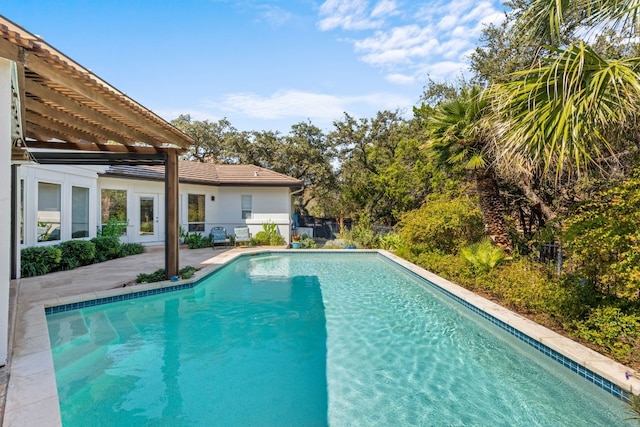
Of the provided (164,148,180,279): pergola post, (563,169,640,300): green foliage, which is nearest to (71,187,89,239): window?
(164,148,180,279): pergola post

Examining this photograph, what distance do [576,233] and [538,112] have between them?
234 centimetres

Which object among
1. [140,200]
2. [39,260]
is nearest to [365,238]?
[140,200]

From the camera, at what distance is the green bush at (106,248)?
11.7m

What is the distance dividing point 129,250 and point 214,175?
7.05m

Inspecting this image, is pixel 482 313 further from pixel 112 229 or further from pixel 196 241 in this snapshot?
pixel 196 241

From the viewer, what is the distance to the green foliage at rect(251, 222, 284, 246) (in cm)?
1766

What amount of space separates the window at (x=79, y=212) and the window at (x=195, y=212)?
5888 mm

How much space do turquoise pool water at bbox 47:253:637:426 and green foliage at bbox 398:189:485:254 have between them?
13.5 feet

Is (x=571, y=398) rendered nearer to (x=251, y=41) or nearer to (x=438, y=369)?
(x=438, y=369)

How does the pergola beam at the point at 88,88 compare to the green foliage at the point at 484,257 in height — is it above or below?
above

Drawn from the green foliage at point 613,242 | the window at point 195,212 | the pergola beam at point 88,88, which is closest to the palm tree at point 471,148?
the green foliage at point 613,242

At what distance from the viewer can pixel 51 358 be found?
4141 millimetres

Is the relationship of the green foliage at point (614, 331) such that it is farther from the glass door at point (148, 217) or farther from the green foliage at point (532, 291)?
the glass door at point (148, 217)

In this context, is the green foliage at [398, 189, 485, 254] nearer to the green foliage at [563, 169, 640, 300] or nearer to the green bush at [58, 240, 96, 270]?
the green foliage at [563, 169, 640, 300]
